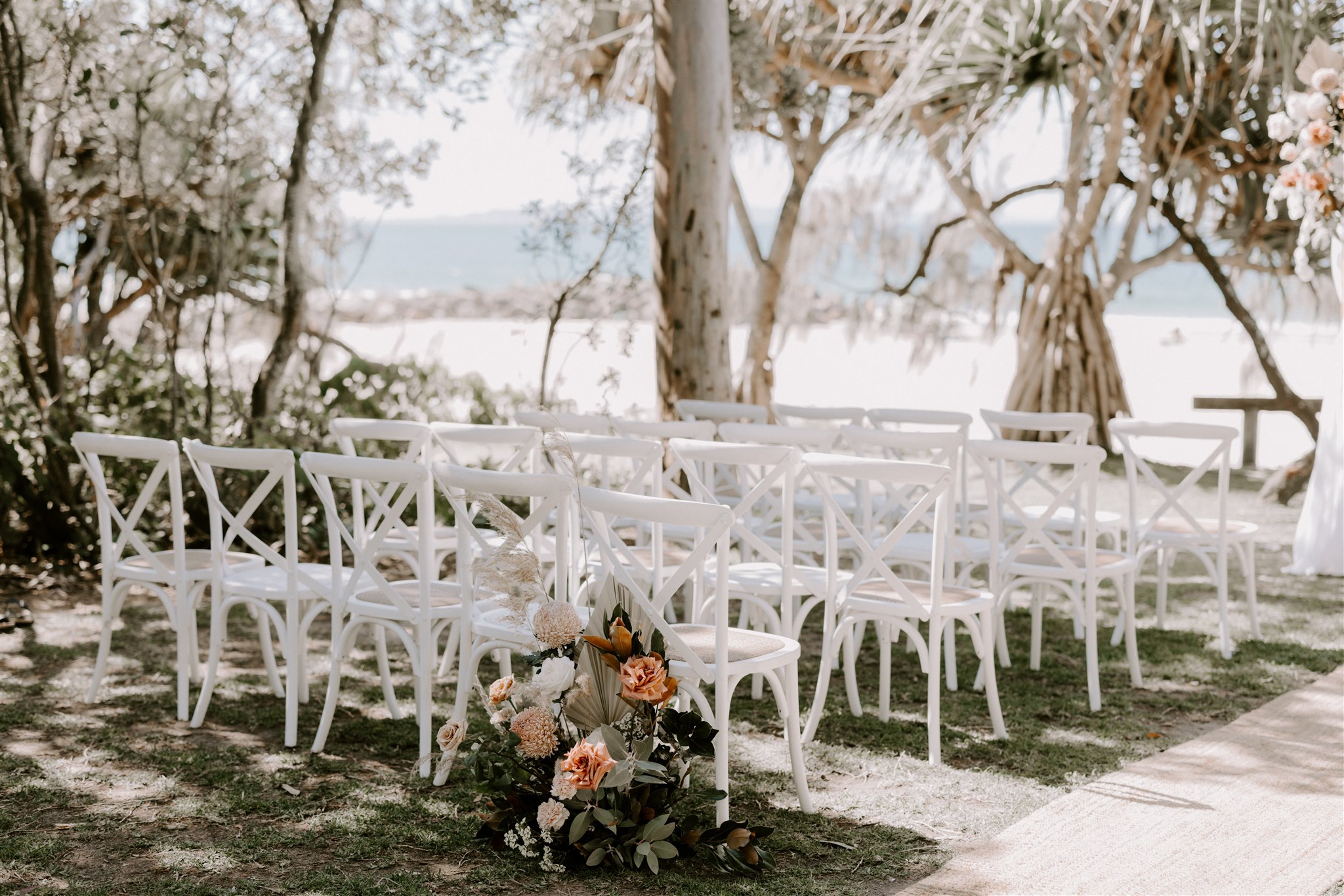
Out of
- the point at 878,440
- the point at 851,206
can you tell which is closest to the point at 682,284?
the point at 878,440

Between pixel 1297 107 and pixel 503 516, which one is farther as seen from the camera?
pixel 1297 107

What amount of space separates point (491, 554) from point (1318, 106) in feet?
11.8

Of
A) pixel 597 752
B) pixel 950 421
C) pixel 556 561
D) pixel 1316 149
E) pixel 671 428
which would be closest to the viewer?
pixel 597 752

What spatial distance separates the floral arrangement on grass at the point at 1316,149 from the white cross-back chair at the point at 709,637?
2974 mm

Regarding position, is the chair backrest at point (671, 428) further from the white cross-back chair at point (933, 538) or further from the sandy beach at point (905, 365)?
the sandy beach at point (905, 365)

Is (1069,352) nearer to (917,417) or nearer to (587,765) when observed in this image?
(917,417)

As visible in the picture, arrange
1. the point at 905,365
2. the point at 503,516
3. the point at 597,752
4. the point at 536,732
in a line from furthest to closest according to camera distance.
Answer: the point at 905,365 → the point at 503,516 → the point at 536,732 → the point at 597,752

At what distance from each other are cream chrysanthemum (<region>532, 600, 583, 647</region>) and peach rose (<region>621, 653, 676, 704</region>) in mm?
156

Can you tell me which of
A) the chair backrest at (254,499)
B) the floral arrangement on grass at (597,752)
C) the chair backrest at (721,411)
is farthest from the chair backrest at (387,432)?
the floral arrangement on grass at (597,752)

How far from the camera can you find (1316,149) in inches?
194

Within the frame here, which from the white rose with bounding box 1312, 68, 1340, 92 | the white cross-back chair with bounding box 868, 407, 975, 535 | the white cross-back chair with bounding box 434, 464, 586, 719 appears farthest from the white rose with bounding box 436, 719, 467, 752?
the white rose with bounding box 1312, 68, 1340, 92

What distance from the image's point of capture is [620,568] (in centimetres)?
298

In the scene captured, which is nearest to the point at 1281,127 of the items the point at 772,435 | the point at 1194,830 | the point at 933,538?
the point at 933,538

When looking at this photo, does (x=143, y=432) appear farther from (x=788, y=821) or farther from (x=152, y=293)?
(x=788, y=821)
